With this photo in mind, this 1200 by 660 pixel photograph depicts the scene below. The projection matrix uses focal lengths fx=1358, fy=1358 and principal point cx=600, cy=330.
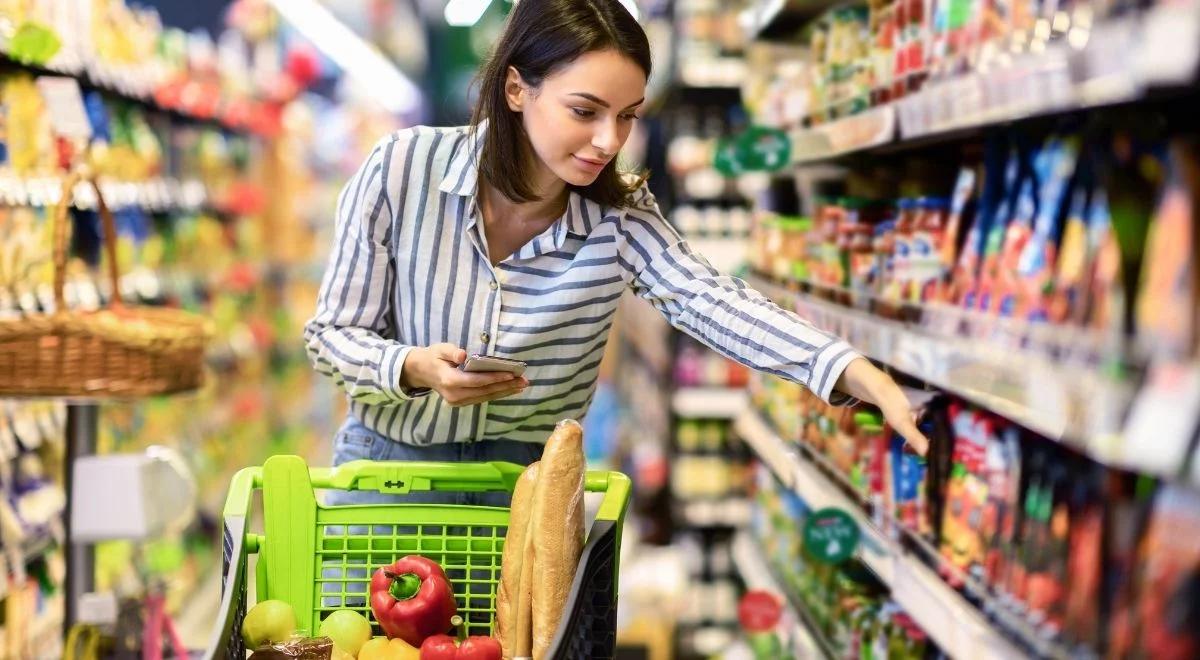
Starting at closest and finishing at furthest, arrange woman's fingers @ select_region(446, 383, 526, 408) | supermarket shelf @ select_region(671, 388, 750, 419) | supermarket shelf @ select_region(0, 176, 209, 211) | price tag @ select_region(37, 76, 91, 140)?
woman's fingers @ select_region(446, 383, 526, 408)
price tag @ select_region(37, 76, 91, 140)
supermarket shelf @ select_region(0, 176, 209, 211)
supermarket shelf @ select_region(671, 388, 750, 419)

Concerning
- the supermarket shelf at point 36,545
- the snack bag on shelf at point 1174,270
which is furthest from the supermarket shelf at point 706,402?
the snack bag on shelf at point 1174,270

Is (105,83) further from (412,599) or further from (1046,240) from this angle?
(1046,240)

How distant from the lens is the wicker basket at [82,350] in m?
2.88

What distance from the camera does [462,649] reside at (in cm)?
168

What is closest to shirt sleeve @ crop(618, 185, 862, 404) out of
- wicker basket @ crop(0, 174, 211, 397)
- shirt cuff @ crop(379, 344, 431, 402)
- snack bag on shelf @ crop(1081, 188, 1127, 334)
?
snack bag on shelf @ crop(1081, 188, 1127, 334)

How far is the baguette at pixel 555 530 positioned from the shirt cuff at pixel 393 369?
0.94 ft

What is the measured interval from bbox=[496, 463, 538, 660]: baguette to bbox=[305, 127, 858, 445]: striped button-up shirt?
1.15 feet

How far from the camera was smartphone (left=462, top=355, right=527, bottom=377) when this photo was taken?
1.73 metres

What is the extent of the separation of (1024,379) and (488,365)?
68 centimetres

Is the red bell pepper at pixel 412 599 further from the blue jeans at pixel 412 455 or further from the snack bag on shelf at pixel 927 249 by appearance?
the snack bag on shelf at pixel 927 249

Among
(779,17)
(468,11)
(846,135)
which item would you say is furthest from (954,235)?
(779,17)

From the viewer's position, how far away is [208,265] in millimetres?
6203

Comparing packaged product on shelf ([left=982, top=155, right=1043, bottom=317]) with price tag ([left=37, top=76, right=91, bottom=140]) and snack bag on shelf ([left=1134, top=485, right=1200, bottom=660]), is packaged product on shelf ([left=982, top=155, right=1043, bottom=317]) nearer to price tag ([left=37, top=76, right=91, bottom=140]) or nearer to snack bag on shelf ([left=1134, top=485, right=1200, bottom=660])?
snack bag on shelf ([left=1134, top=485, right=1200, bottom=660])

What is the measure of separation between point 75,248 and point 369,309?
2.71m
